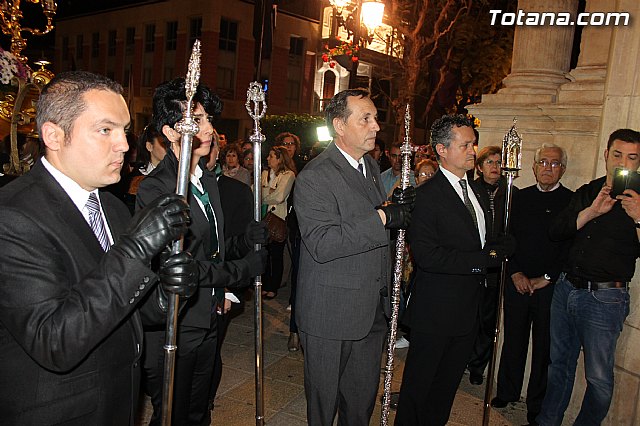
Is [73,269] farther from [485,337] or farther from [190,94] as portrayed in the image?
[485,337]

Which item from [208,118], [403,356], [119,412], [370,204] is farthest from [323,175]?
[403,356]

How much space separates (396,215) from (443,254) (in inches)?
25.3

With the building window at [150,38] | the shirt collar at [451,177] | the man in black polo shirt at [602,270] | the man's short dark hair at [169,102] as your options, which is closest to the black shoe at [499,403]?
the man in black polo shirt at [602,270]

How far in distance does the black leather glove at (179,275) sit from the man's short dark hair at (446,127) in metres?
2.38

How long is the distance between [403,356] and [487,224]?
260 centimetres

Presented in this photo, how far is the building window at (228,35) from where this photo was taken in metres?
27.6

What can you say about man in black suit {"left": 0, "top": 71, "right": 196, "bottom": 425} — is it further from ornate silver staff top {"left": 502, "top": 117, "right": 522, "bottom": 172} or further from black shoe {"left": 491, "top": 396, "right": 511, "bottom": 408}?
black shoe {"left": 491, "top": 396, "right": 511, "bottom": 408}

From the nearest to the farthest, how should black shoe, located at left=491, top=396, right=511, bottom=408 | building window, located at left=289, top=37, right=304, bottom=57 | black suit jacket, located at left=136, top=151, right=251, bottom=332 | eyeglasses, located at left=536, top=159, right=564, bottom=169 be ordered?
black suit jacket, located at left=136, top=151, right=251, bottom=332
eyeglasses, located at left=536, top=159, right=564, bottom=169
black shoe, located at left=491, top=396, right=511, bottom=408
building window, located at left=289, top=37, right=304, bottom=57

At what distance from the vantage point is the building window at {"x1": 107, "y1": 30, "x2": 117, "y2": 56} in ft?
110

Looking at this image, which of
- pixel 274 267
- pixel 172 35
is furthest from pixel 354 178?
pixel 172 35

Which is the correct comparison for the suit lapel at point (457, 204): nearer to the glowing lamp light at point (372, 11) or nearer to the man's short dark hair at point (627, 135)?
the man's short dark hair at point (627, 135)

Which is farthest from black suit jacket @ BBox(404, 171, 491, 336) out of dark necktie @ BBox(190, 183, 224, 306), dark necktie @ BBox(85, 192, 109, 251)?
dark necktie @ BBox(85, 192, 109, 251)

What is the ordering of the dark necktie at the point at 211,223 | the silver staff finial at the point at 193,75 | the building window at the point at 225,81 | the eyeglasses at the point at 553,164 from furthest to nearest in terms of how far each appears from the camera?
the building window at the point at 225,81 < the eyeglasses at the point at 553,164 < the dark necktie at the point at 211,223 < the silver staff finial at the point at 193,75

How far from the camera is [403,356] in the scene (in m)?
6.01
